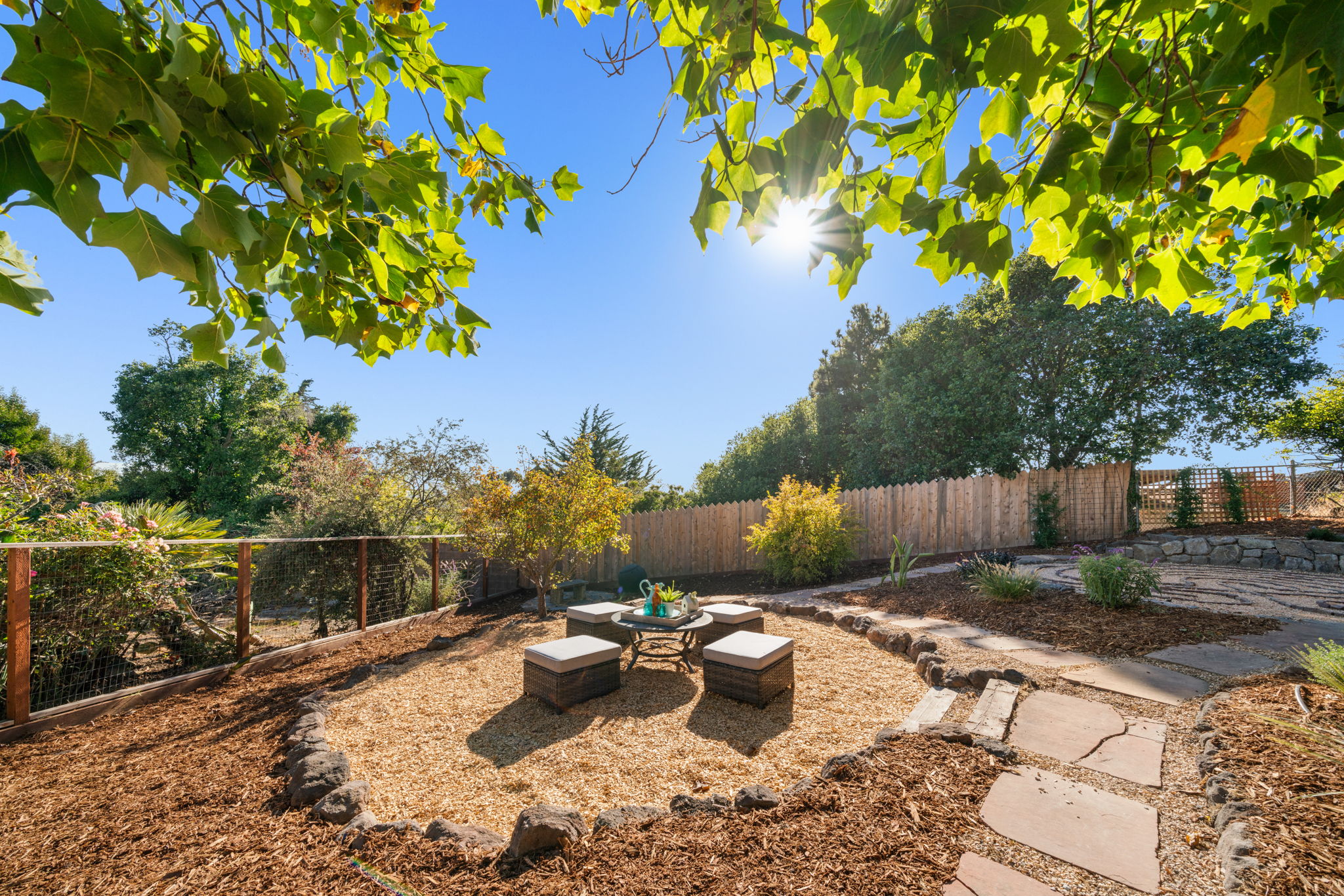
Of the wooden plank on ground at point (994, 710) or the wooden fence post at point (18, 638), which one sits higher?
the wooden fence post at point (18, 638)

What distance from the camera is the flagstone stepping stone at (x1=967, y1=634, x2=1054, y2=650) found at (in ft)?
12.0

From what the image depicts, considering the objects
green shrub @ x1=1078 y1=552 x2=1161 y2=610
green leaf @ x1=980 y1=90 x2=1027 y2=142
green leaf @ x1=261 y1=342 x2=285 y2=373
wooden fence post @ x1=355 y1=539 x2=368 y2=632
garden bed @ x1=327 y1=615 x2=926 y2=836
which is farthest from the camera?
wooden fence post @ x1=355 y1=539 x2=368 y2=632

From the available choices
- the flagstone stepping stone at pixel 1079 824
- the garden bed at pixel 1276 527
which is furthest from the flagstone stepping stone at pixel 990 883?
the garden bed at pixel 1276 527

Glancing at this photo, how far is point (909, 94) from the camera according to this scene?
1.26 m

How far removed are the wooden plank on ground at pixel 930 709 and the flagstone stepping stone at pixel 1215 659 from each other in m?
1.48

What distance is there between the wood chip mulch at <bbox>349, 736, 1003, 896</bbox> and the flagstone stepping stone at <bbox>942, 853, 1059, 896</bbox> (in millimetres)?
29

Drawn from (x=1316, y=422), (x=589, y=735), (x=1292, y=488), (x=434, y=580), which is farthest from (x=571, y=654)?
(x=1316, y=422)

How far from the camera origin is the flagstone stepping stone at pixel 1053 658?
325cm

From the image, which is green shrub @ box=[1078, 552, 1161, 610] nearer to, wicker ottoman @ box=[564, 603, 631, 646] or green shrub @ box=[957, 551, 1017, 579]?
green shrub @ box=[957, 551, 1017, 579]

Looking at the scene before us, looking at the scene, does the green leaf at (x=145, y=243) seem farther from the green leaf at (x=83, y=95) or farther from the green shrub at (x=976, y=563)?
the green shrub at (x=976, y=563)

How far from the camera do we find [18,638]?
2662 mm

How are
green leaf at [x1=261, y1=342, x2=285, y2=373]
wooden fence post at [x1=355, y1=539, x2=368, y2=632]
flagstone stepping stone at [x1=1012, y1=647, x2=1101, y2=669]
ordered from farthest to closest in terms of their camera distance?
wooden fence post at [x1=355, y1=539, x2=368, y2=632] → flagstone stepping stone at [x1=1012, y1=647, x2=1101, y2=669] → green leaf at [x1=261, y1=342, x2=285, y2=373]

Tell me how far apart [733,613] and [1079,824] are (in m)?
2.50

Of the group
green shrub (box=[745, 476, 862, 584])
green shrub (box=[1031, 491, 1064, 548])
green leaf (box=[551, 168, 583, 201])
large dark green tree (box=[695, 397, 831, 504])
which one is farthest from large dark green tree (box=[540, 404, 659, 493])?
green leaf (box=[551, 168, 583, 201])
